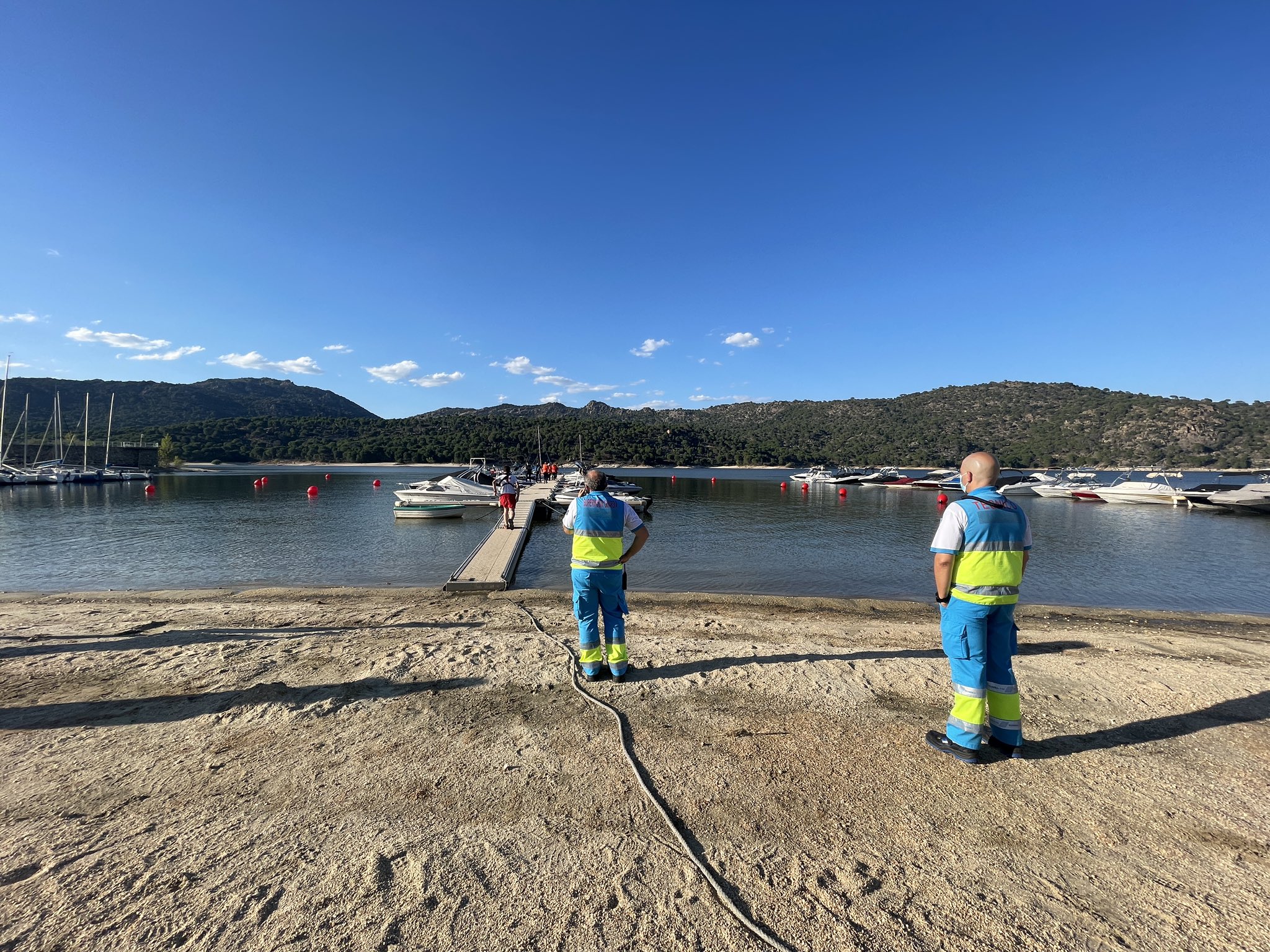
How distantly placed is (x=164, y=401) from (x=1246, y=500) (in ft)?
635

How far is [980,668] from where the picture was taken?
3686 mm

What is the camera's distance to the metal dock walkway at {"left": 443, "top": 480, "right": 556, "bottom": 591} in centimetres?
1120

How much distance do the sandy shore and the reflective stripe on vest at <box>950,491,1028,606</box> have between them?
1.25 meters

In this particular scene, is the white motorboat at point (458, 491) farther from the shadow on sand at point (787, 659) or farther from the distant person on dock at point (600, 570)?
the distant person on dock at point (600, 570)

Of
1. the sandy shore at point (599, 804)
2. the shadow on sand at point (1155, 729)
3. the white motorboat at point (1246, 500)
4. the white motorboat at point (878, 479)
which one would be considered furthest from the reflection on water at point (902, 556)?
the white motorboat at point (878, 479)

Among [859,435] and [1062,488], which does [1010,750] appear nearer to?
[1062,488]

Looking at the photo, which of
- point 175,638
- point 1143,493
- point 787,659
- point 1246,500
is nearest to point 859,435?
point 1143,493

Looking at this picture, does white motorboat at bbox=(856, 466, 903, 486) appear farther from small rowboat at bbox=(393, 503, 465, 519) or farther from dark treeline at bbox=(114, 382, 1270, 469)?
small rowboat at bbox=(393, 503, 465, 519)

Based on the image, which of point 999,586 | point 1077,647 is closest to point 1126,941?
point 999,586

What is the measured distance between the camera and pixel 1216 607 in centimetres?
1171

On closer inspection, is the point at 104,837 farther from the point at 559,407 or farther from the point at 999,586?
the point at 559,407

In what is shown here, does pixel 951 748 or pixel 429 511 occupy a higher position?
pixel 951 748

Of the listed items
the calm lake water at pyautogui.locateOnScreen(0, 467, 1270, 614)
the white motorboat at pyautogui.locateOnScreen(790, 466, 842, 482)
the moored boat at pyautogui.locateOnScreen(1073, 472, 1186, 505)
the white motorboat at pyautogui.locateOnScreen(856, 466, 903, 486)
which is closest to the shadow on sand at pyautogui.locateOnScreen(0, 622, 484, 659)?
the calm lake water at pyautogui.locateOnScreen(0, 467, 1270, 614)

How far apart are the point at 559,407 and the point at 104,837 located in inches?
7641
